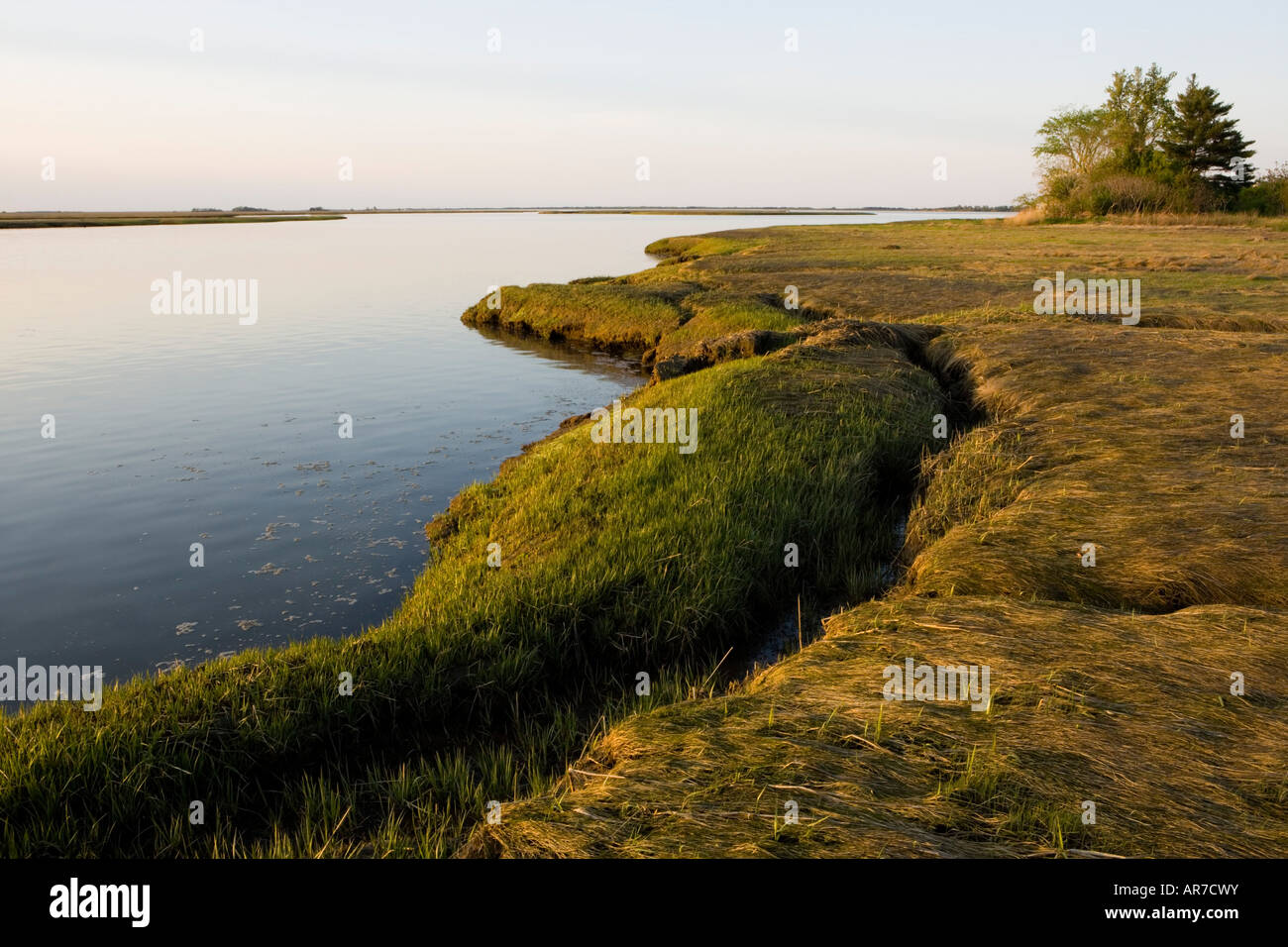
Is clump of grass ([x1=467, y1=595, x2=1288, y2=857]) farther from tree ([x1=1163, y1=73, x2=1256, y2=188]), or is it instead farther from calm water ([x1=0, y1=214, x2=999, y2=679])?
tree ([x1=1163, y1=73, x2=1256, y2=188])

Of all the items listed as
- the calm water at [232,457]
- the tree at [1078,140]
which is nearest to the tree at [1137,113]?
the tree at [1078,140]

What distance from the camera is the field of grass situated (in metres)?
4.62

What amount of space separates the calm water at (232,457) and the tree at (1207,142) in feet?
215

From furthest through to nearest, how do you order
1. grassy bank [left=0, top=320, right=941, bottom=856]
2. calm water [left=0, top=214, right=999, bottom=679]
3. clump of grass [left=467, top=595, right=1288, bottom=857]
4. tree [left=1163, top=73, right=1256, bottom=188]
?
tree [left=1163, top=73, right=1256, bottom=188] < calm water [left=0, top=214, right=999, bottom=679] < grassy bank [left=0, top=320, right=941, bottom=856] < clump of grass [left=467, top=595, right=1288, bottom=857]

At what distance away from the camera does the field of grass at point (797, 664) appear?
4.62m

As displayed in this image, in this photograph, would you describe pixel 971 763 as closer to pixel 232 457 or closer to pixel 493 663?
pixel 493 663

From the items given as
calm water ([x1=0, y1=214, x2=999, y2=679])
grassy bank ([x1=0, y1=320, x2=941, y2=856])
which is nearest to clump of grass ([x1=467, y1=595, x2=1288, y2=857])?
grassy bank ([x1=0, y1=320, x2=941, y2=856])

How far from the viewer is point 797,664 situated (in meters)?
6.71

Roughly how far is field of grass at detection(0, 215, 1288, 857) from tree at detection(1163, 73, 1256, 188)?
6821 centimetres

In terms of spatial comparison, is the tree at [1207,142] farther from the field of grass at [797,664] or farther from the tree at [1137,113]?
the field of grass at [797,664]

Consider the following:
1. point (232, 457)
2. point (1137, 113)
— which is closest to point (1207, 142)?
point (1137, 113)

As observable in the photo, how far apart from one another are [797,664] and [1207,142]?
271ft

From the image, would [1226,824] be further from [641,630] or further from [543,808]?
[641,630]

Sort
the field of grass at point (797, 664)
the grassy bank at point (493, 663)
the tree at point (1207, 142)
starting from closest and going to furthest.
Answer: the field of grass at point (797, 664), the grassy bank at point (493, 663), the tree at point (1207, 142)
